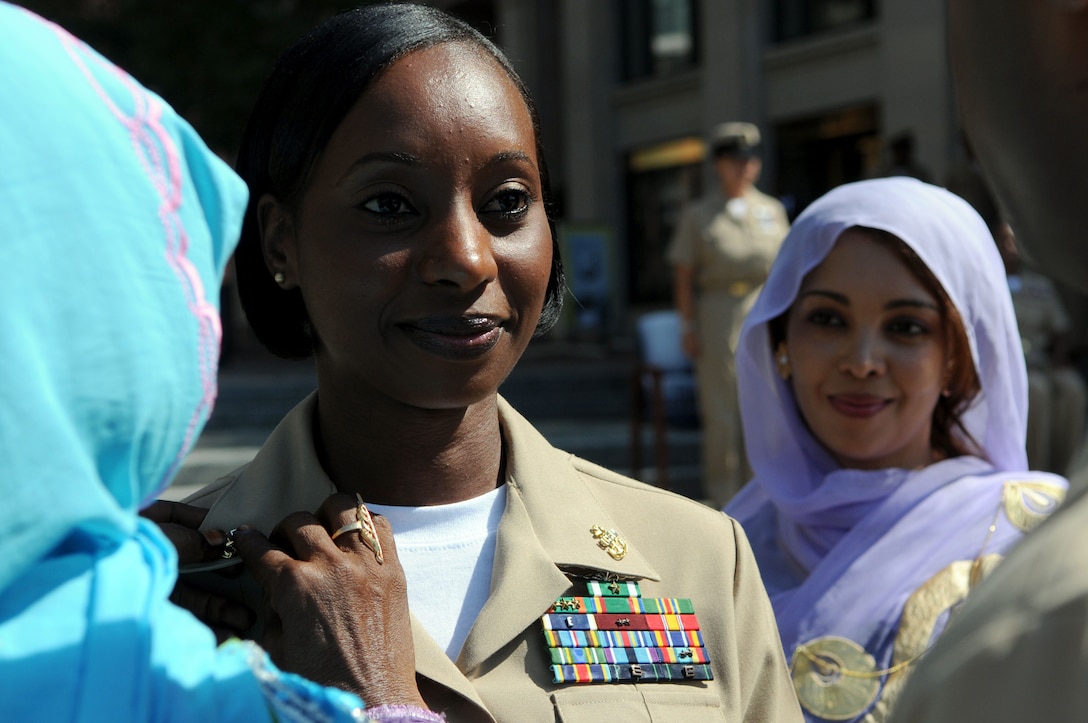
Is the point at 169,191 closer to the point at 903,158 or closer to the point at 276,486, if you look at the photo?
the point at 276,486

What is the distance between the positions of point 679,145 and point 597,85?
5.48 feet

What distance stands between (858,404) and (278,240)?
1.63m

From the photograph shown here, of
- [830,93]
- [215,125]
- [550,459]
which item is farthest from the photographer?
[215,125]

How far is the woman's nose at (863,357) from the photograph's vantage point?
116 inches

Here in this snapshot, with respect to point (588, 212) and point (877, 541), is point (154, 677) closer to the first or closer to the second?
point (877, 541)

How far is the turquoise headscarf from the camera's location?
981 mm

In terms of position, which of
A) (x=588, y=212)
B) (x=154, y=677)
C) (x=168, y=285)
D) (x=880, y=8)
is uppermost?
(x=880, y=8)

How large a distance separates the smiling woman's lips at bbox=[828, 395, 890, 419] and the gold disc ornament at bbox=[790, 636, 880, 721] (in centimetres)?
52

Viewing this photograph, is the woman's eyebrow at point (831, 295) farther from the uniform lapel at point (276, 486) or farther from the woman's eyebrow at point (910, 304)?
the uniform lapel at point (276, 486)

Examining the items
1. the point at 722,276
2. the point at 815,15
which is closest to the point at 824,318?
the point at 722,276

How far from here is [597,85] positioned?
1889 centimetres

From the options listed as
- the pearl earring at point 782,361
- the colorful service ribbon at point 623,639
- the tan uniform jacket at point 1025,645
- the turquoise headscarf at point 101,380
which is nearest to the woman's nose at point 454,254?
the colorful service ribbon at point 623,639

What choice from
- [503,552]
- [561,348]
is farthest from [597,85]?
[503,552]

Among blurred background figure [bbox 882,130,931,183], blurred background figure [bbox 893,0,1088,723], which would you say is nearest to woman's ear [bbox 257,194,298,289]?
blurred background figure [bbox 893,0,1088,723]
